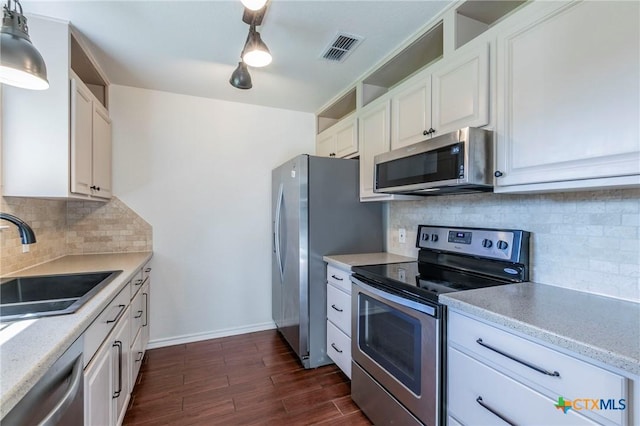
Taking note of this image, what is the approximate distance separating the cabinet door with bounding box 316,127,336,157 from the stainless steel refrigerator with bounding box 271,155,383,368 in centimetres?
61

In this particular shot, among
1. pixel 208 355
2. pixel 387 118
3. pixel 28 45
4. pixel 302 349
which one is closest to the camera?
pixel 28 45

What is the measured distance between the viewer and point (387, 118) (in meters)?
2.19

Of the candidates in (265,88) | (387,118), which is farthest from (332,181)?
(265,88)

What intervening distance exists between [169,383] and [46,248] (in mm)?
1385

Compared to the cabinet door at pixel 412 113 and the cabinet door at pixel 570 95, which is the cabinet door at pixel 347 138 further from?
the cabinet door at pixel 570 95

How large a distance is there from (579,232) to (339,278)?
1.42 m

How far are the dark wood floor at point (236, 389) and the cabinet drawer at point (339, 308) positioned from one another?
448 millimetres

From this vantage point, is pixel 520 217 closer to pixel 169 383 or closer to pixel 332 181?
pixel 332 181

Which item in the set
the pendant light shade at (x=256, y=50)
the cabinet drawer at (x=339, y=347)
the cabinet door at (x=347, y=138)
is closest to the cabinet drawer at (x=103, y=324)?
the cabinet drawer at (x=339, y=347)

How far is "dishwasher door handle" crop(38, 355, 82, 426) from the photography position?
2.60 feet

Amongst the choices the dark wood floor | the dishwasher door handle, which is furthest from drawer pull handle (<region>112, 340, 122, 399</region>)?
the dishwasher door handle

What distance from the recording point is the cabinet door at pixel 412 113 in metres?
1.81

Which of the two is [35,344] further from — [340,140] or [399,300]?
[340,140]

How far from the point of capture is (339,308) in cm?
223
